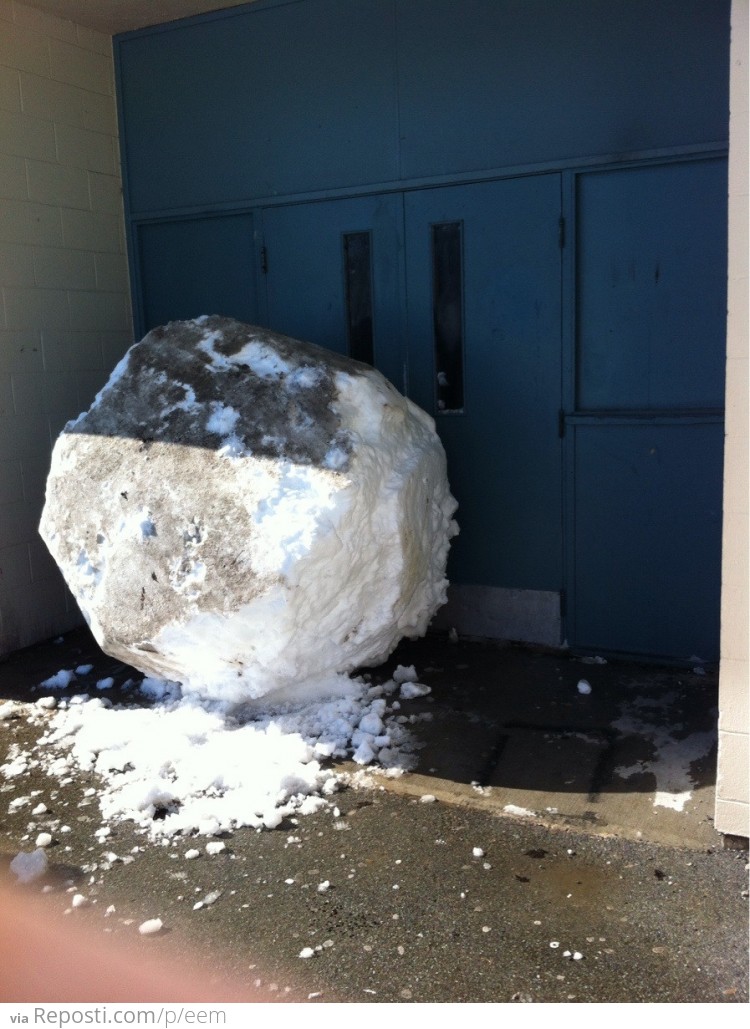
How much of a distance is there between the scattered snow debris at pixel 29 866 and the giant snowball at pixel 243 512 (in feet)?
3.32

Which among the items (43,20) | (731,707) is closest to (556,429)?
(731,707)

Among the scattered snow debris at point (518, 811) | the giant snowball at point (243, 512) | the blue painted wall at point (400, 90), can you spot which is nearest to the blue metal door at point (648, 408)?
the blue painted wall at point (400, 90)

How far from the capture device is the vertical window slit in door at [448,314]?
4789 millimetres

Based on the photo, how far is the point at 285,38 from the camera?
502cm

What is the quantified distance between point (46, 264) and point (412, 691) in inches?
124

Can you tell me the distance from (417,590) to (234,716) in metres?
1.00

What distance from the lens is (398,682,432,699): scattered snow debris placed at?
4.33m

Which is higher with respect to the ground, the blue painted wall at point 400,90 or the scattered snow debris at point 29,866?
the blue painted wall at point 400,90

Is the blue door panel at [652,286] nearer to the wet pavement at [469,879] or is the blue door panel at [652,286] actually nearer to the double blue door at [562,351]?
the double blue door at [562,351]

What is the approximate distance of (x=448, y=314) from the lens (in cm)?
487

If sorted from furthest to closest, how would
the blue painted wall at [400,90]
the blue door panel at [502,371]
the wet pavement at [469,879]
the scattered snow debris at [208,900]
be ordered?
the blue door panel at [502,371] → the blue painted wall at [400,90] → the scattered snow debris at [208,900] → the wet pavement at [469,879]

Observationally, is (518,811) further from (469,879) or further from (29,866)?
(29,866)

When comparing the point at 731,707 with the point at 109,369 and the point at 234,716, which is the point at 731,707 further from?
the point at 109,369

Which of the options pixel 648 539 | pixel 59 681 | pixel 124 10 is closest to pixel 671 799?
pixel 648 539
